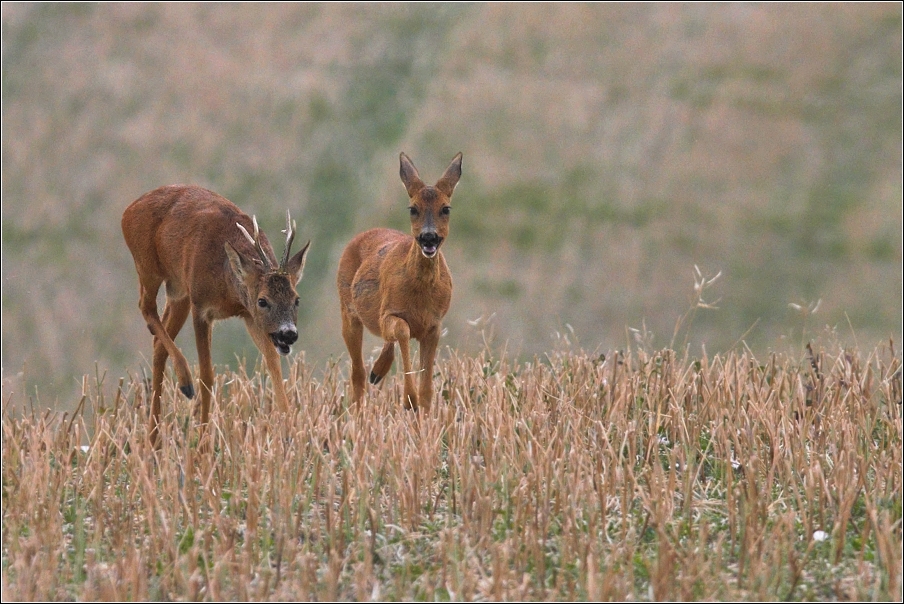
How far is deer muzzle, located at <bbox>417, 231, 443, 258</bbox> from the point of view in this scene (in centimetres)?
755

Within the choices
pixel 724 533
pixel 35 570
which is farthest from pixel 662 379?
pixel 35 570

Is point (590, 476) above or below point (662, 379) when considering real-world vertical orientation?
below

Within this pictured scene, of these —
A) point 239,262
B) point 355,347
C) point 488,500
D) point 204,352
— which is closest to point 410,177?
point 239,262

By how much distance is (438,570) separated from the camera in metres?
→ 5.64

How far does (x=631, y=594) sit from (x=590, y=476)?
3.13ft

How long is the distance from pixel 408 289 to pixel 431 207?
0.68 metres

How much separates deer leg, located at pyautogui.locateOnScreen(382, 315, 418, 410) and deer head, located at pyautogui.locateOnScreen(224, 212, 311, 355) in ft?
2.23

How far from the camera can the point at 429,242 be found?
24.8ft

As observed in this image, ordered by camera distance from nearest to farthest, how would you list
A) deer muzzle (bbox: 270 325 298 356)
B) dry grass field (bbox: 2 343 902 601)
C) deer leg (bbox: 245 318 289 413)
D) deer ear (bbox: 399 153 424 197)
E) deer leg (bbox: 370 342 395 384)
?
dry grass field (bbox: 2 343 902 601), deer muzzle (bbox: 270 325 298 356), deer leg (bbox: 245 318 289 413), deer ear (bbox: 399 153 424 197), deer leg (bbox: 370 342 395 384)

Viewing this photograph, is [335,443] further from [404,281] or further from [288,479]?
[404,281]

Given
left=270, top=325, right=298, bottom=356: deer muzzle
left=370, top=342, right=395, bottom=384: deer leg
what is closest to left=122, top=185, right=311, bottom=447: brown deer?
left=270, top=325, right=298, bottom=356: deer muzzle

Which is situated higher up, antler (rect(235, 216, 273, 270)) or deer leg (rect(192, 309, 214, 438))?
antler (rect(235, 216, 273, 270))

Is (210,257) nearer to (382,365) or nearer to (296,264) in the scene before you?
(296,264)

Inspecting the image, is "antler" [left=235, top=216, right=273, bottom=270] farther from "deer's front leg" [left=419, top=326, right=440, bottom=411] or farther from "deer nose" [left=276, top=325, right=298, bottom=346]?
"deer's front leg" [left=419, top=326, right=440, bottom=411]
